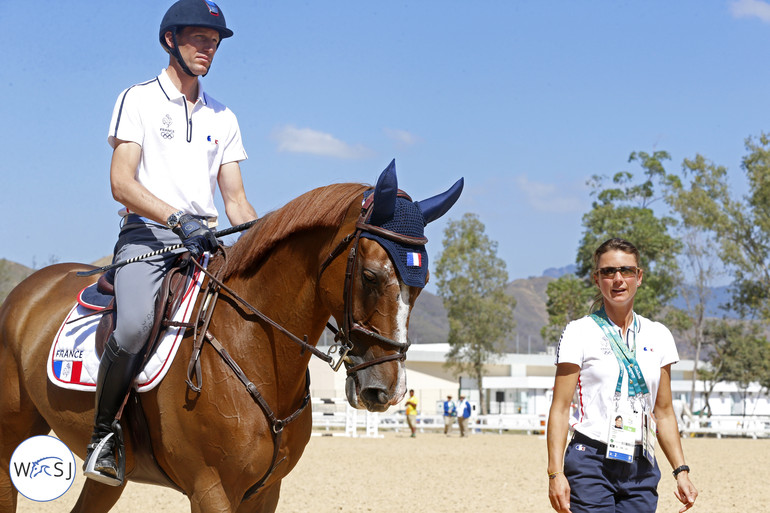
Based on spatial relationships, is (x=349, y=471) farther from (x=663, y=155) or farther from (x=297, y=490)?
(x=663, y=155)

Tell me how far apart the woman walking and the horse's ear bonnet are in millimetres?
1058

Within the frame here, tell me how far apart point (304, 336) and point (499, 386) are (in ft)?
207

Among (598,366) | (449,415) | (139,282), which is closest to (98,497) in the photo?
(139,282)

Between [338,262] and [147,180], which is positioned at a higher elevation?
[147,180]

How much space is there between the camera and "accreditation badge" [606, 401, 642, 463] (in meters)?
4.21

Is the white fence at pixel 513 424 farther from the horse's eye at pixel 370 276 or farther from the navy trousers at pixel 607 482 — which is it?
the horse's eye at pixel 370 276

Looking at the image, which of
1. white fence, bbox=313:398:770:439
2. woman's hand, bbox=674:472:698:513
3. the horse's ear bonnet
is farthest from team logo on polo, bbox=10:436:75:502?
white fence, bbox=313:398:770:439

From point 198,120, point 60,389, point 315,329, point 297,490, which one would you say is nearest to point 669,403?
point 315,329

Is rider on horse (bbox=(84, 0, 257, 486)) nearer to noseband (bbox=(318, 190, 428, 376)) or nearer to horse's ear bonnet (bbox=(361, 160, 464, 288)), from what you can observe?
noseband (bbox=(318, 190, 428, 376))

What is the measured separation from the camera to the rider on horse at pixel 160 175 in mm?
4332

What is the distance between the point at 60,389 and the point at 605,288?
3280 millimetres

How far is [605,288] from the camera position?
4484 mm

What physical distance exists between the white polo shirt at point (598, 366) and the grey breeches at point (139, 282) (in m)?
2.24

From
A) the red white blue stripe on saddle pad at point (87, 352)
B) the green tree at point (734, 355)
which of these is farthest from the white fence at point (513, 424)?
the red white blue stripe on saddle pad at point (87, 352)
